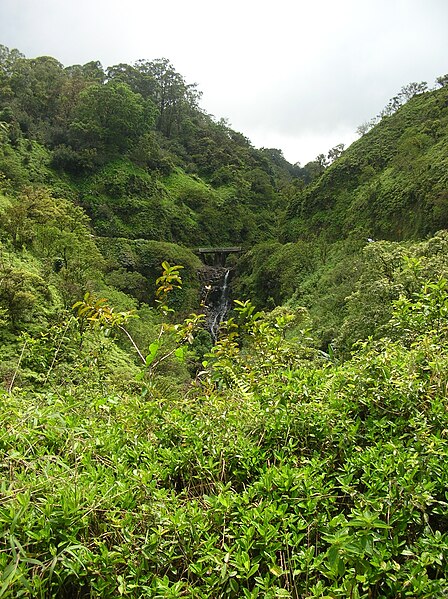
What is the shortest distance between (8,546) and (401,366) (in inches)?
67.8

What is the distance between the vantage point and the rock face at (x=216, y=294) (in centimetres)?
2173

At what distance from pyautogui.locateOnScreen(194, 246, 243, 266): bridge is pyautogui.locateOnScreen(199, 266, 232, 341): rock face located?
135 centimetres

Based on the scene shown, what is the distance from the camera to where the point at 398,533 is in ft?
4.07

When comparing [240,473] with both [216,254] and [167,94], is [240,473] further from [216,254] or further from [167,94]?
[167,94]

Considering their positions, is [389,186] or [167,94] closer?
[389,186]

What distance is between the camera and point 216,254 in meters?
28.4

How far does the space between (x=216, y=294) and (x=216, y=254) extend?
5.16m

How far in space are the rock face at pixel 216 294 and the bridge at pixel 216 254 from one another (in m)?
1.35

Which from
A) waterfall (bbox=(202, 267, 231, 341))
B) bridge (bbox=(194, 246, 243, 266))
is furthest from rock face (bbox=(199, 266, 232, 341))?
bridge (bbox=(194, 246, 243, 266))

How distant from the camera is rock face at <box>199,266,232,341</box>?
21.7 m

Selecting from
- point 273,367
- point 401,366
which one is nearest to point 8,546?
point 273,367

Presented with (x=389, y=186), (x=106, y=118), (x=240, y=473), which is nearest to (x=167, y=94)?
(x=106, y=118)

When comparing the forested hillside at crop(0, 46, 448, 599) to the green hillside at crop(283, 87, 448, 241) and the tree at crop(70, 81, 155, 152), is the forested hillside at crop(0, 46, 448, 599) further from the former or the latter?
the tree at crop(70, 81, 155, 152)

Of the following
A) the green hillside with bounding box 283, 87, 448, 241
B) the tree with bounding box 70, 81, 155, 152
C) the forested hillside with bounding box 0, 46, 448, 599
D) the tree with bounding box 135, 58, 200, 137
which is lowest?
the forested hillside with bounding box 0, 46, 448, 599
